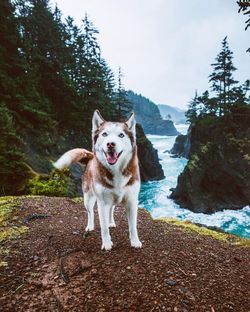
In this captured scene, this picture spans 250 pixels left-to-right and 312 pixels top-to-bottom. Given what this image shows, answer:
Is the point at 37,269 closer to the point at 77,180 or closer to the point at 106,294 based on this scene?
the point at 106,294

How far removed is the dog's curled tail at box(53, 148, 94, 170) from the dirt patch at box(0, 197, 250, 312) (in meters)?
1.48

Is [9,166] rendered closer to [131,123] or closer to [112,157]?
[131,123]

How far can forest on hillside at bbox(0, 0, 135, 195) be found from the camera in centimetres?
1491

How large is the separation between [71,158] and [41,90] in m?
24.6

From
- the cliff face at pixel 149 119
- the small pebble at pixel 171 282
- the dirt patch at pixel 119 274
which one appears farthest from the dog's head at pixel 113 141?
the cliff face at pixel 149 119

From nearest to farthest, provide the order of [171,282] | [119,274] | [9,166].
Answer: [171,282] < [119,274] < [9,166]

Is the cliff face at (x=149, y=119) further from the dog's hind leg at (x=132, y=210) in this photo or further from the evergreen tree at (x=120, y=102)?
the dog's hind leg at (x=132, y=210)

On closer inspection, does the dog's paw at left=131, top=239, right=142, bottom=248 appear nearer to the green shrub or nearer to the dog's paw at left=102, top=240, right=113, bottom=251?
the dog's paw at left=102, top=240, right=113, bottom=251

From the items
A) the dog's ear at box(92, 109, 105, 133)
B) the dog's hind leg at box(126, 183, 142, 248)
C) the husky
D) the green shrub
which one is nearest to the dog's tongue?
the husky

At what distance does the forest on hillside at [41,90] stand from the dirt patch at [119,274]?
9035 mm

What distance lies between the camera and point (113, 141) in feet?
14.5

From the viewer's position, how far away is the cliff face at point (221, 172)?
32906mm

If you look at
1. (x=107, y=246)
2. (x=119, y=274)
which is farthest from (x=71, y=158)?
(x=119, y=274)

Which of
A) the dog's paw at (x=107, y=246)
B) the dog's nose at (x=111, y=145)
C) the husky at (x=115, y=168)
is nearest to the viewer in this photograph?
the dog's nose at (x=111, y=145)
